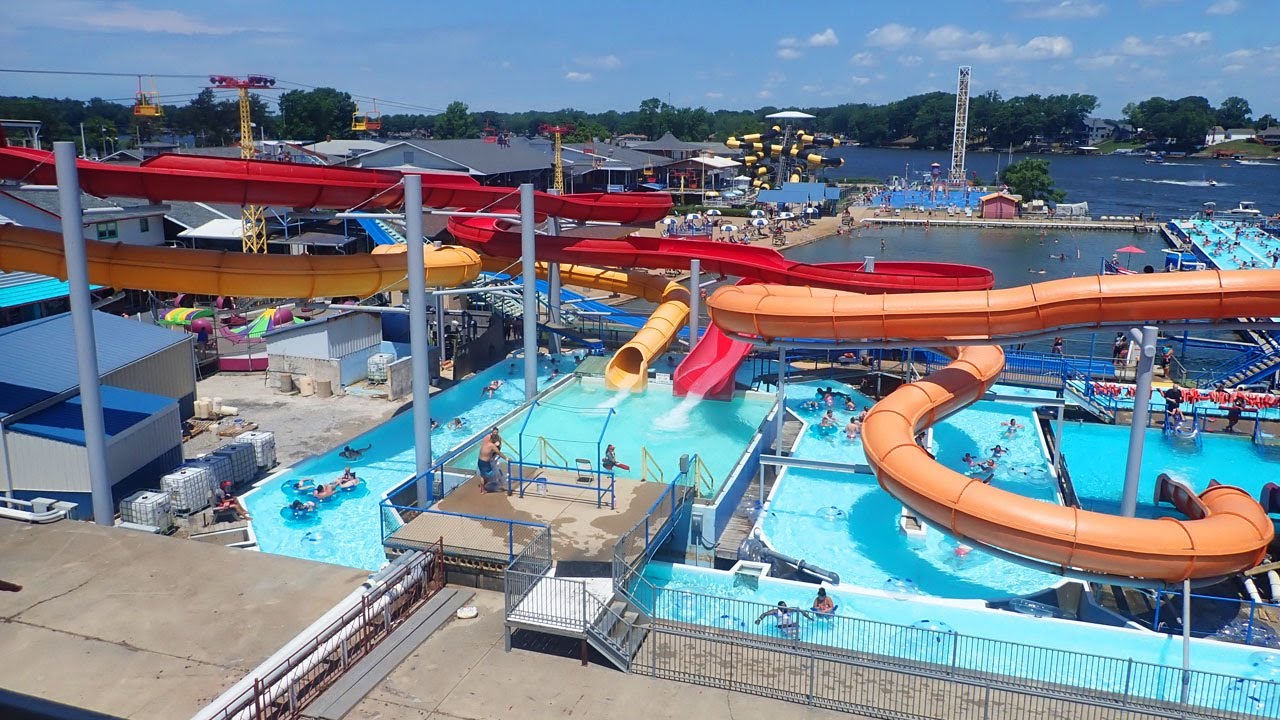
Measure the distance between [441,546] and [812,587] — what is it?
6.04 m

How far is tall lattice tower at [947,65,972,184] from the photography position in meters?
101

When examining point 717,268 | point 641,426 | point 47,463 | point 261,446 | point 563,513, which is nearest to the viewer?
point 563,513

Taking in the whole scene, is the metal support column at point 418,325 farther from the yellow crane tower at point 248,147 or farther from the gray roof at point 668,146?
the gray roof at point 668,146

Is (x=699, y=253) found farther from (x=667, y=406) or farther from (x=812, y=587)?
(x=812, y=587)

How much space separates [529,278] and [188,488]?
8283 mm

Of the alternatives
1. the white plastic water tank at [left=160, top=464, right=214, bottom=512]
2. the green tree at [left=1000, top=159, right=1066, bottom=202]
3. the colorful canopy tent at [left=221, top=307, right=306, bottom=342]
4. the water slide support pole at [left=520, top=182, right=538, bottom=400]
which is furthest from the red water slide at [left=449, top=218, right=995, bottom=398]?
the green tree at [left=1000, top=159, right=1066, bottom=202]

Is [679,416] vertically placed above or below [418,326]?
below

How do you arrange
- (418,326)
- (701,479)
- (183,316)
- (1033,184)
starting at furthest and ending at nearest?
1. (1033,184)
2. (183,316)
3. (701,479)
4. (418,326)

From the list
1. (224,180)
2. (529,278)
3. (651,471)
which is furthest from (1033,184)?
(224,180)

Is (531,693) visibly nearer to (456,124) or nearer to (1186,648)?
(1186,648)

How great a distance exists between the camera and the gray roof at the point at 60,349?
17.8 meters

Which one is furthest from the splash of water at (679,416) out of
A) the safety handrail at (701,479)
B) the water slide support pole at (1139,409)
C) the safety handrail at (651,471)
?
the water slide support pole at (1139,409)

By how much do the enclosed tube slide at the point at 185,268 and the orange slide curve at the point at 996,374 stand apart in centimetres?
789

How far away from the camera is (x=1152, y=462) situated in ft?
75.7
